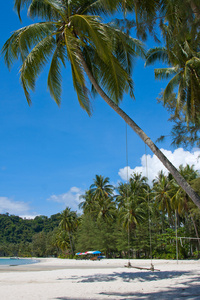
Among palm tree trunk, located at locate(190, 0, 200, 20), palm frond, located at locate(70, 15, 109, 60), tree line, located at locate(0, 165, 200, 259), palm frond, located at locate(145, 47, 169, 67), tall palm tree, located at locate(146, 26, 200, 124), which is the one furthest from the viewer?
tree line, located at locate(0, 165, 200, 259)

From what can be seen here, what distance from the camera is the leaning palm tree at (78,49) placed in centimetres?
778

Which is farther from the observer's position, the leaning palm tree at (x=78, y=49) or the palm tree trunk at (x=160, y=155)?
the leaning palm tree at (x=78, y=49)

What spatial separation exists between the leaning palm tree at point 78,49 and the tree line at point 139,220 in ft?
52.3

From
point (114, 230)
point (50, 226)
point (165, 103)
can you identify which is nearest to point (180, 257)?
point (114, 230)

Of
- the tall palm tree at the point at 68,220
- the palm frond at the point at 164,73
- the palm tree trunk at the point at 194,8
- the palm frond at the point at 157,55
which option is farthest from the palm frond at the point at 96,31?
the tall palm tree at the point at 68,220

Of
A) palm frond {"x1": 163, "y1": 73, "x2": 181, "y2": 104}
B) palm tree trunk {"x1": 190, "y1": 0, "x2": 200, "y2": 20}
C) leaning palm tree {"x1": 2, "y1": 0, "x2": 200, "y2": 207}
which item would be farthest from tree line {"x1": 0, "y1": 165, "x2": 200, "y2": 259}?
palm tree trunk {"x1": 190, "y1": 0, "x2": 200, "y2": 20}

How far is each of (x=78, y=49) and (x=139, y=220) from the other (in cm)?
2894

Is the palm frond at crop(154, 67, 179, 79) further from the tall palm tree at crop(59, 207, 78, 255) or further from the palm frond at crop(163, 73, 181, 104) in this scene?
the tall palm tree at crop(59, 207, 78, 255)

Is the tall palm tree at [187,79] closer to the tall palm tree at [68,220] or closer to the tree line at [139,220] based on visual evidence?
the tree line at [139,220]

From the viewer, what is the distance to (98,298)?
801 cm

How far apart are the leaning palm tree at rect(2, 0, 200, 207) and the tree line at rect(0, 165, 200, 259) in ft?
52.3

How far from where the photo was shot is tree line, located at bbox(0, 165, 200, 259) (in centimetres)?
3008

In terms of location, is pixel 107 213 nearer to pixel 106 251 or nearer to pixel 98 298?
pixel 106 251

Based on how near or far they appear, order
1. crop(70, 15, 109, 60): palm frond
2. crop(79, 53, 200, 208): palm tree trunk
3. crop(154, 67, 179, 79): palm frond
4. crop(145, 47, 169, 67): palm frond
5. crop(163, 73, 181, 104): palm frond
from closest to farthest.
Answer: crop(79, 53, 200, 208): palm tree trunk
crop(70, 15, 109, 60): palm frond
crop(145, 47, 169, 67): palm frond
crop(163, 73, 181, 104): palm frond
crop(154, 67, 179, 79): palm frond
